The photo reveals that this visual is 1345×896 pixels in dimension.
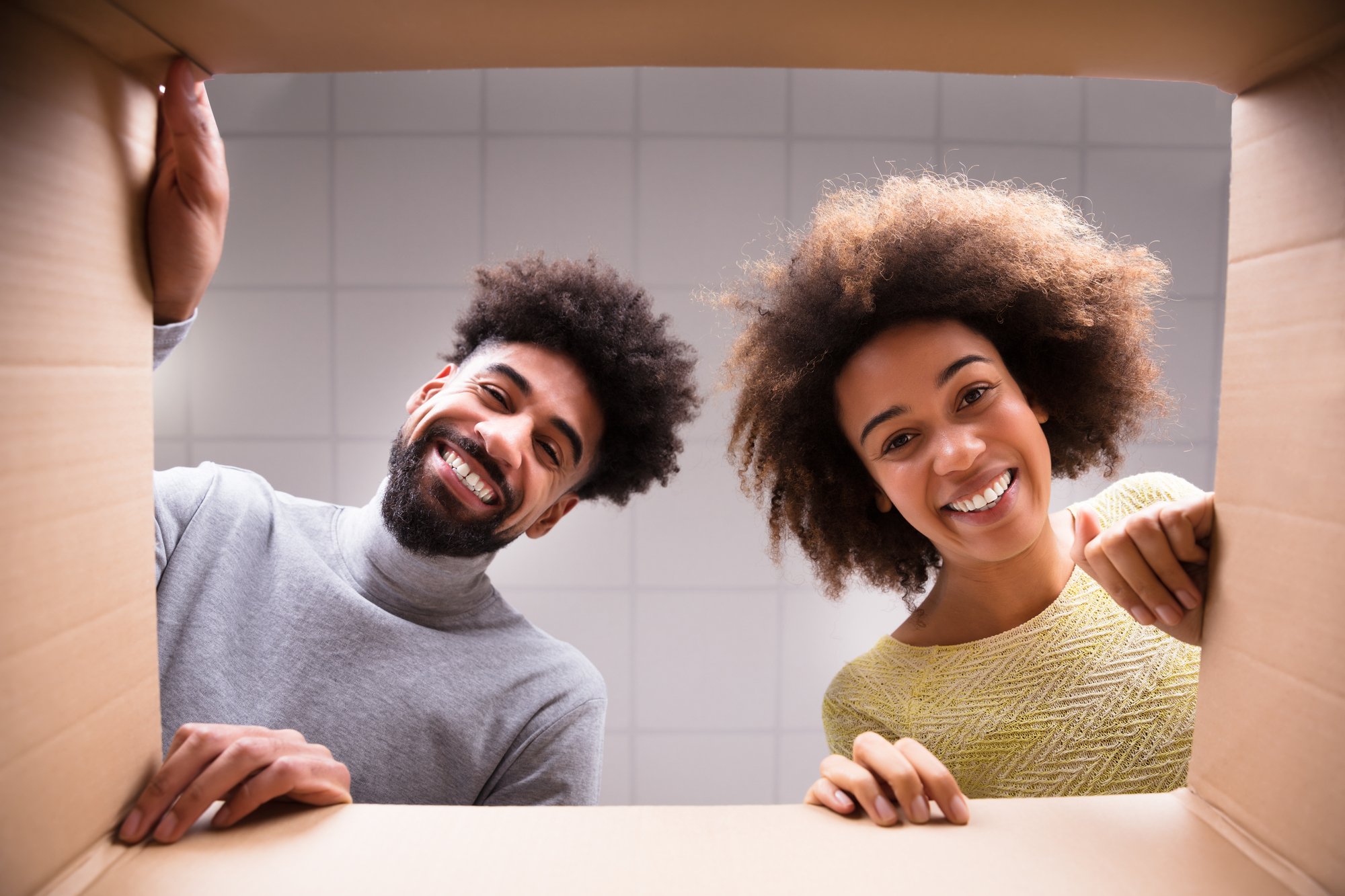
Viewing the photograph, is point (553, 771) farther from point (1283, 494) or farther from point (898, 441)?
point (1283, 494)

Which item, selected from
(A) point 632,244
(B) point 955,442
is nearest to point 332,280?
(A) point 632,244

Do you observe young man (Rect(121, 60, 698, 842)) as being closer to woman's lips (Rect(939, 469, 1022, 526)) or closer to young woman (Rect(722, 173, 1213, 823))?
→ young woman (Rect(722, 173, 1213, 823))

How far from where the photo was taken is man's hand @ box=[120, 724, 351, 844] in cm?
38

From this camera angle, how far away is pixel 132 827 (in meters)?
0.36

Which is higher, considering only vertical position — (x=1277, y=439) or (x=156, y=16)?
(x=156, y=16)

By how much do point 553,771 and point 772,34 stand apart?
3.09 feet

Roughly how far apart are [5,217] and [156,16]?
117 millimetres

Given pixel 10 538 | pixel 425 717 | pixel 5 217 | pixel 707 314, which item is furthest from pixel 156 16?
pixel 707 314

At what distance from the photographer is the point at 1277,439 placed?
0.36 m

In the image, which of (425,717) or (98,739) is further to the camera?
(425,717)

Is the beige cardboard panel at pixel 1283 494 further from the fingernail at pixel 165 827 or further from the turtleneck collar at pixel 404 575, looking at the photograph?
the turtleneck collar at pixel 404 575

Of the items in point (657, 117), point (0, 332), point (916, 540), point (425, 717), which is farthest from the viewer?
point (657, 117)

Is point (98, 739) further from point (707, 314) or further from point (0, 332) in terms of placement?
point (707, 314)

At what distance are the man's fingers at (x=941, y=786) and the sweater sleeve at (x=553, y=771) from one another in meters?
0.70
